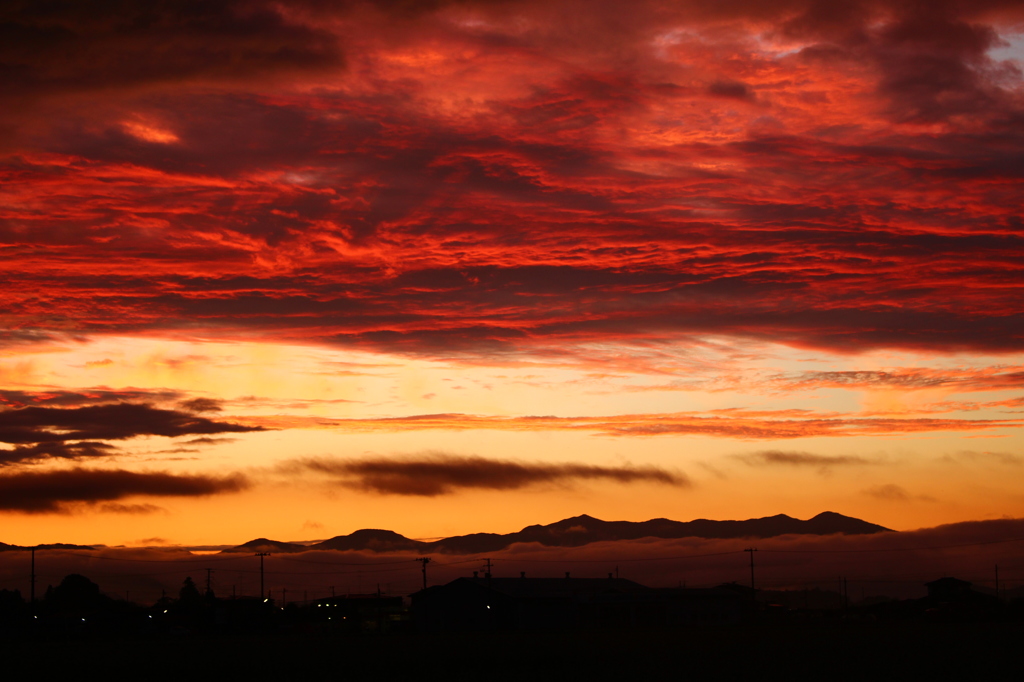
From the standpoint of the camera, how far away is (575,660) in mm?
51625

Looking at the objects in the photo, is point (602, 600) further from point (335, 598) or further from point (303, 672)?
point (303, 672)

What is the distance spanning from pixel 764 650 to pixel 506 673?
71.8 ft

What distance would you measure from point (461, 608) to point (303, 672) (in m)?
75.6

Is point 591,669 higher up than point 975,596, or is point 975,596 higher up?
point 591,669

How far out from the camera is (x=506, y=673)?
1720 inches

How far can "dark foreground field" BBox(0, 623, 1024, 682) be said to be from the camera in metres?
42.6

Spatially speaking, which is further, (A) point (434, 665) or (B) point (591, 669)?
(A) point (434, 665)

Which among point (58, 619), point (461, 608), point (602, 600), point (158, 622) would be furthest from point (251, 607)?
point (602, 600)

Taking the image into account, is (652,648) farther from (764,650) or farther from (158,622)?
(158,622)

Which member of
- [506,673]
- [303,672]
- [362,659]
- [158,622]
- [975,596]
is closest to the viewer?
[506,673]

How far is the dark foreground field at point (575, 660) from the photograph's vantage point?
42.6 m

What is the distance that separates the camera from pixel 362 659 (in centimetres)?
5656

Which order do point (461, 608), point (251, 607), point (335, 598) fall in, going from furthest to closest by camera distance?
point (335, 598), point (251, 607), point (461, 608)

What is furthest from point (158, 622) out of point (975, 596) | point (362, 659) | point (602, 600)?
point (975, 596)
